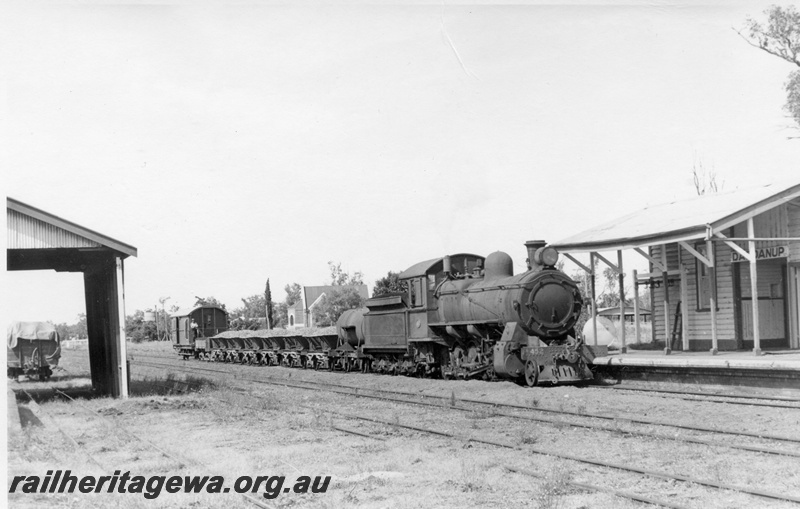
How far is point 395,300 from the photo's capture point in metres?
22.8

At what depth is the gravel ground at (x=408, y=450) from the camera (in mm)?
7488

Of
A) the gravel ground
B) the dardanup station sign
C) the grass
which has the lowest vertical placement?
the gravel ground

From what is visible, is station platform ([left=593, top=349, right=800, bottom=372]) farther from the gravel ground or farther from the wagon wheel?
the wagon wheel

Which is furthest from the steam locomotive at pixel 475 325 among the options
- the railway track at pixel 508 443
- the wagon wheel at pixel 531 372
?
the railway track at pixel 508 443

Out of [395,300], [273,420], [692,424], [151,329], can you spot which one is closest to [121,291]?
[273,420]

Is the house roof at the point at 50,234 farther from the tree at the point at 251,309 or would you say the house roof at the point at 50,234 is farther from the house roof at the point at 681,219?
the tree at the point at 251,309

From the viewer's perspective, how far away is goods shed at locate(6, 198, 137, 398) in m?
15.0

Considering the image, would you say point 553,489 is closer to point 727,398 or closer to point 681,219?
point 727,398

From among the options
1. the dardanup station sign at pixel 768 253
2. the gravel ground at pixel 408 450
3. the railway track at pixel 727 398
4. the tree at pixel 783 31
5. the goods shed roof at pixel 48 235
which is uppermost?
the tree at pixel 783 31

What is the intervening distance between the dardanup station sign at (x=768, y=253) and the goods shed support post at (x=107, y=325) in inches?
634

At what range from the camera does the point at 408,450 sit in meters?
9.85

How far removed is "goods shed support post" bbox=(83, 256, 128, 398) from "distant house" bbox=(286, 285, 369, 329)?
170 ft

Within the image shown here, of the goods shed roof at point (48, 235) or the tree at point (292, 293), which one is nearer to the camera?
the goods shed roof at point (48, 235)

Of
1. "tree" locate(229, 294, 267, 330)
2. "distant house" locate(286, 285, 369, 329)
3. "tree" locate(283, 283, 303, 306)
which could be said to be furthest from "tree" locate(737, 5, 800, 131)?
"tree" locate(283, 283, 303, 306)
